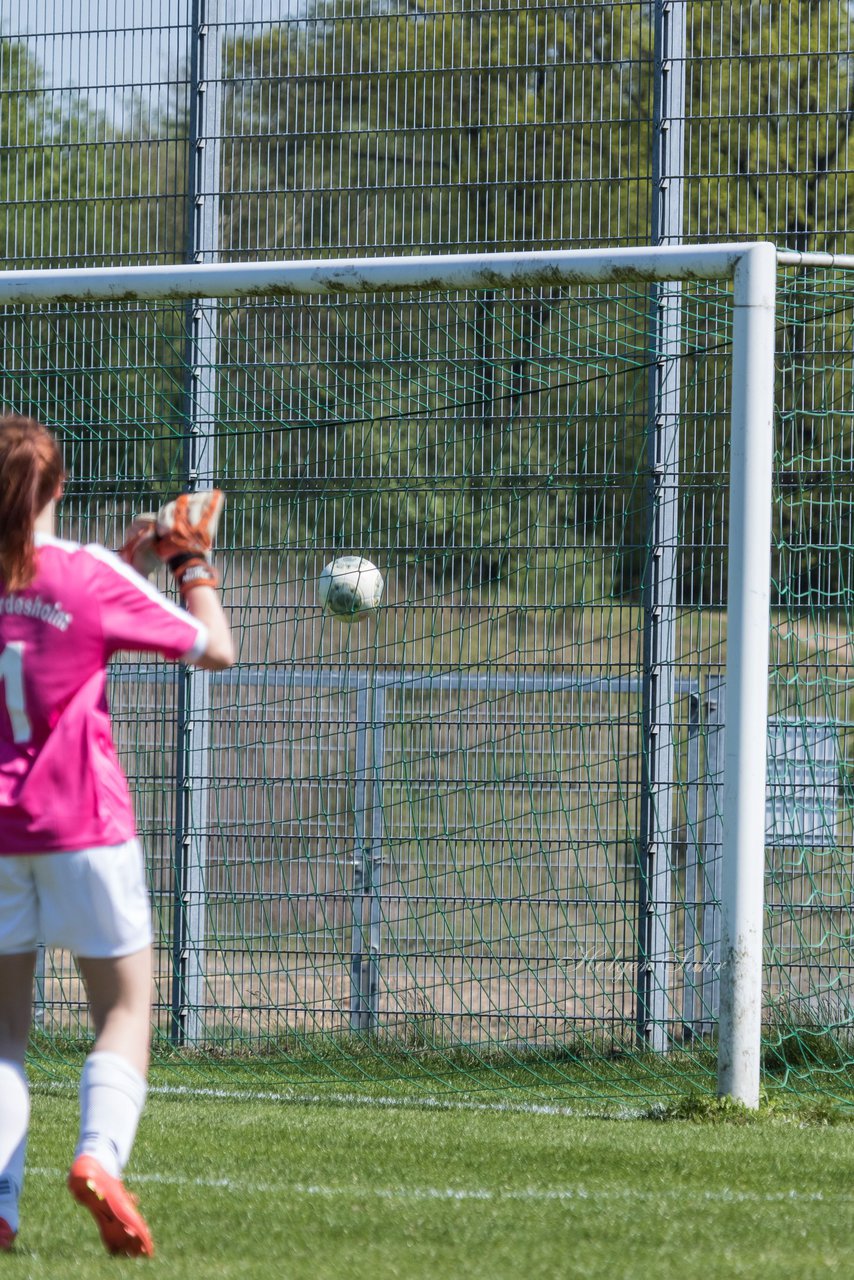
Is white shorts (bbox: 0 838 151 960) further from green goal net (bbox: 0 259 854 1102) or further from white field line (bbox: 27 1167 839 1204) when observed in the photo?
green goal net (bbox: 0 259 854 1102)

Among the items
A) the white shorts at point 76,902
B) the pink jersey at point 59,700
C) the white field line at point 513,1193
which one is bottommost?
the white field line at point 513,1193

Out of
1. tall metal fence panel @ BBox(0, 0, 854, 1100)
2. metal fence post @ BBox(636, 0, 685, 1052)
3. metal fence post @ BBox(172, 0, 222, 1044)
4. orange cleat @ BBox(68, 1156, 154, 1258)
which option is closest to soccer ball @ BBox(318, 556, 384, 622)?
tall metal fence panel @ BBox(0, 0, 854, 1100)

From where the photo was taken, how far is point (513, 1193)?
13.8ft

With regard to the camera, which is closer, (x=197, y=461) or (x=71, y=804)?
(x=71, y=804)

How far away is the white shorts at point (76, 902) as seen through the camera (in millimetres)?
3211

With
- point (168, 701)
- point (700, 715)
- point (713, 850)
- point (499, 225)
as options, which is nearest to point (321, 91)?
point (499, 225)

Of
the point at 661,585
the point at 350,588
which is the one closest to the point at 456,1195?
the point at 350,588

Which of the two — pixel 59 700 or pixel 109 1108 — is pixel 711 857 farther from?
pixel 59 700

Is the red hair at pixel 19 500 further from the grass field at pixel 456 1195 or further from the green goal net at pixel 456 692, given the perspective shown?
the green goal net at pixel 456 692

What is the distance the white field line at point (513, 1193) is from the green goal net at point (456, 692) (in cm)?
271

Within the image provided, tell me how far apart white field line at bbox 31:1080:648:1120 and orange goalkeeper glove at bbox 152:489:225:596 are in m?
2.99

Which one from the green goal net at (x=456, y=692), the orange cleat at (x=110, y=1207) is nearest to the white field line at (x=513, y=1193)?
the orange cleat at (x=110, y=1207)

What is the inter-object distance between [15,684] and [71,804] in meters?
0.26

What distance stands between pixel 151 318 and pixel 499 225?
1814 millimetres
